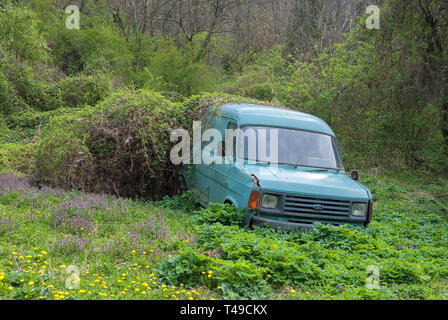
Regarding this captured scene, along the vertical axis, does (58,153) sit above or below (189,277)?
above

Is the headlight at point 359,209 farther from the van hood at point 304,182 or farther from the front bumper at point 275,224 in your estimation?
the front bumper at point 275,224

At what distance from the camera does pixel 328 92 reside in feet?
60.2

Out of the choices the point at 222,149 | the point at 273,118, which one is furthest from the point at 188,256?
the point at 273,118

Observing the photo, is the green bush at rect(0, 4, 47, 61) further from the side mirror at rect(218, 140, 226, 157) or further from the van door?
the side mirror at rect(218, 140, 226, 157)

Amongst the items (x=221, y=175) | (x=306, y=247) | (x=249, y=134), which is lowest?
(x=306, y=247)

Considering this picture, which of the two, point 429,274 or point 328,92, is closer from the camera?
point 429,274

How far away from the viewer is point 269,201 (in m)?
7.09

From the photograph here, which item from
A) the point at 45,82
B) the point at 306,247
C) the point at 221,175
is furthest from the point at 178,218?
the point at 45,82

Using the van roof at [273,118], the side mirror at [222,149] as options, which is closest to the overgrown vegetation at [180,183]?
the side mirror at [222,149]

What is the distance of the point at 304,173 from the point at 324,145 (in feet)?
3.64

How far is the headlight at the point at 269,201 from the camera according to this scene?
7052 millimetres
